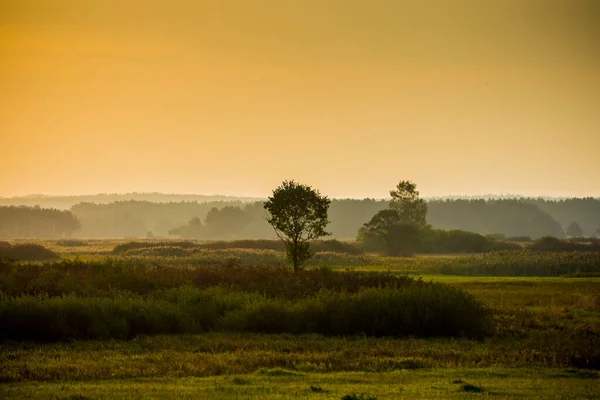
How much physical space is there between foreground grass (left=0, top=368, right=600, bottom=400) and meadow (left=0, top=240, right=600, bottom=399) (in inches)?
2.2

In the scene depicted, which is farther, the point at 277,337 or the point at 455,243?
the point at 455,243

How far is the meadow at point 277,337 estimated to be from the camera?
78.6 ft

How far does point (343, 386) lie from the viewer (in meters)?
23.8

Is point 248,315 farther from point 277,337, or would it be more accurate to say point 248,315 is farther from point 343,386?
point 343,386

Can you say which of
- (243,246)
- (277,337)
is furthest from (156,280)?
(243,246)

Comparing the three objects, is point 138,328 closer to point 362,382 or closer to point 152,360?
point 152,360

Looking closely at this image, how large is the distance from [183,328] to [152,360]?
9037 mm

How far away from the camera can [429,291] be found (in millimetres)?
41219

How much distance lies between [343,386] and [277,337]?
12902mm

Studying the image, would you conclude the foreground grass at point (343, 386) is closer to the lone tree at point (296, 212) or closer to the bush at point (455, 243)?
the lone tree at point (296, 212)

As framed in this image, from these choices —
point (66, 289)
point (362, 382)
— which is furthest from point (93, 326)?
point (362, 382)

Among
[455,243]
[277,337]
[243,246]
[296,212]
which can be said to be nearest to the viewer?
[277,337]

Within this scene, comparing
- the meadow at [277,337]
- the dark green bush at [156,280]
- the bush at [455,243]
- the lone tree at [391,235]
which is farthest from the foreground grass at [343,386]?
the bush at [455,243]

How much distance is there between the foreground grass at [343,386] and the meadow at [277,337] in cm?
6
